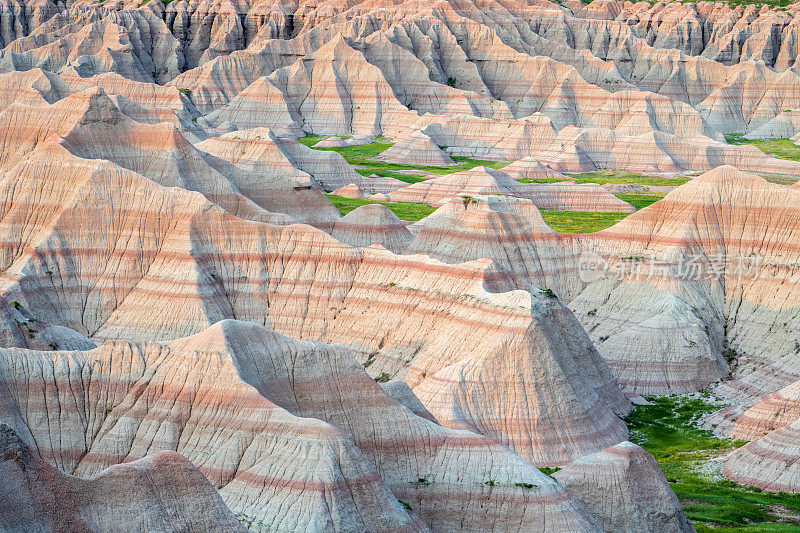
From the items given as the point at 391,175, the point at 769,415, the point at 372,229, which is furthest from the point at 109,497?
the point at 391,175

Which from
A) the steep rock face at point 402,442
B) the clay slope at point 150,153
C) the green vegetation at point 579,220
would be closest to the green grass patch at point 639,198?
the green vegetation at point 579,220

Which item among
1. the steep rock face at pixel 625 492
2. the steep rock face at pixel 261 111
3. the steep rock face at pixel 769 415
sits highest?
the steep rock face at pixel 625 492

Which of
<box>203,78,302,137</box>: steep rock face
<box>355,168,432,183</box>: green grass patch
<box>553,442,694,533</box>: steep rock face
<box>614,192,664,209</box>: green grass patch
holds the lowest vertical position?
<box>203,78,302,137</box>: steep rock face

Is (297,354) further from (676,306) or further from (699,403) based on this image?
(676,306)

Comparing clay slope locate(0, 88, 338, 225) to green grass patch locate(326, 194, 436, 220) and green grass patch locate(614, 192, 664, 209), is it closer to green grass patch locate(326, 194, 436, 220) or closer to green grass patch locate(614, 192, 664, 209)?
green grass patch locate(326, 194, 436, 220)

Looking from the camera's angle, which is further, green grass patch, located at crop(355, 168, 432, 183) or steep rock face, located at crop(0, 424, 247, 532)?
green grass patch, located at crop(355, 168, 432, 183)

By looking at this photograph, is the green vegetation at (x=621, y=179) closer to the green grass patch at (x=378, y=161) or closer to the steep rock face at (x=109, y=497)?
the green grass patch at (x=378, y=161)

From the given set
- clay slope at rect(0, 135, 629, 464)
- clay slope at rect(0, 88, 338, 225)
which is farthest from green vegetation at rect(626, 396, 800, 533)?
clay slope at rect(0, 88, 338, 225)
